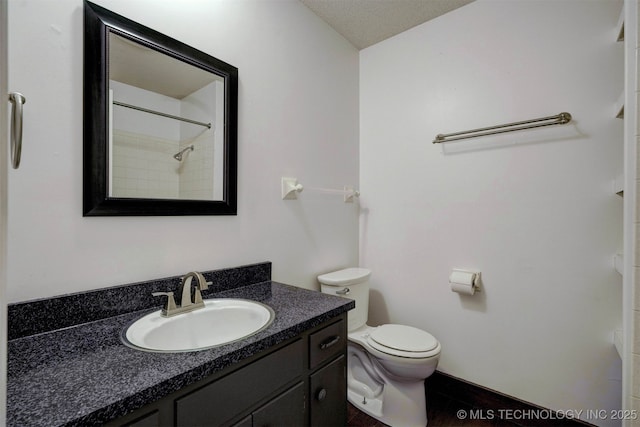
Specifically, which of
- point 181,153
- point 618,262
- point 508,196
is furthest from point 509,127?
point 181,153

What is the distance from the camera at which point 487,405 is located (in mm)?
1710

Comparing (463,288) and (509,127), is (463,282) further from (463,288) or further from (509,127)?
(509,127)

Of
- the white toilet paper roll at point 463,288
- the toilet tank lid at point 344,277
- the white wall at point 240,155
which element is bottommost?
the white toilet paper roll at point 463,288

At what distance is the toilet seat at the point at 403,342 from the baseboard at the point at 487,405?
0.46 metres

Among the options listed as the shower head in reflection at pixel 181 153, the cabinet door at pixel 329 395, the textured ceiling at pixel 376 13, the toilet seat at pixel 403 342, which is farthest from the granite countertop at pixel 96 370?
the textured ceiling at pixel 376 13

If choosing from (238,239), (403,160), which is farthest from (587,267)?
(238,239)

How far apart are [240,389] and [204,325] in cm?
36

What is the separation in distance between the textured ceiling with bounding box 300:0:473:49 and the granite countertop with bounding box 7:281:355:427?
186 centimetres

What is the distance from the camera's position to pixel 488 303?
1733mm

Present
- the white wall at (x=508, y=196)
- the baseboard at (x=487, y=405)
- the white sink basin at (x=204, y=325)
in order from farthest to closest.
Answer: the baseboard at (x=487, y=405) → the white wall at (x=508, y=196) → the white sink basin at (x=204, y=325)

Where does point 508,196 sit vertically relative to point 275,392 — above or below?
above

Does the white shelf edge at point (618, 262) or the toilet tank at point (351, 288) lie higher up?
the white shelf edge at point (618, 262)

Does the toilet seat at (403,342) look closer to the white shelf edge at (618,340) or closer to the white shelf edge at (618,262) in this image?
the white shelf edge at (618,340)

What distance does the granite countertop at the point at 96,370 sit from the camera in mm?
552
